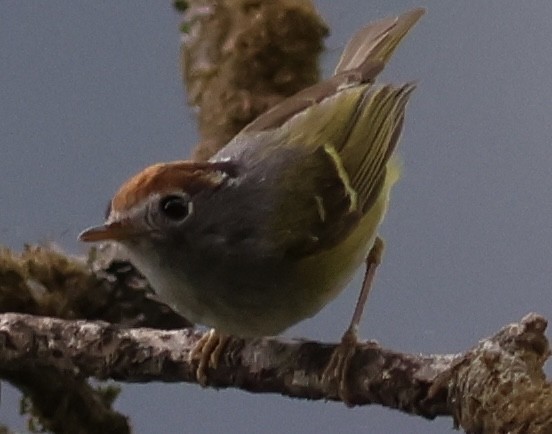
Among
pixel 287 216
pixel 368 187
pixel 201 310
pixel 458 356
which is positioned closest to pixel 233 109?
pixel 368 187

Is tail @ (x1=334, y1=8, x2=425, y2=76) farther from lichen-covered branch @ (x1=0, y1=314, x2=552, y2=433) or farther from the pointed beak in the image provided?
the pointed beak

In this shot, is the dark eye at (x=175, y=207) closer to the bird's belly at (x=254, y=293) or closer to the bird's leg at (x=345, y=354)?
the bird's belly at (x=254, y=293)

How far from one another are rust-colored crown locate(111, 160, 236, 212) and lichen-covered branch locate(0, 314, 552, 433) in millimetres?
322

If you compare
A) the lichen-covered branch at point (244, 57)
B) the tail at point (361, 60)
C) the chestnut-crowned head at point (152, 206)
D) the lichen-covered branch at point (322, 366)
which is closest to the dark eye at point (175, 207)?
the chestnut-crowned head at point (152, 206)

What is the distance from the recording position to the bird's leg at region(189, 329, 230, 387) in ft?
5.87

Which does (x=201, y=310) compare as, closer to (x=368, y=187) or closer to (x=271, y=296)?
(x=271, y=296)

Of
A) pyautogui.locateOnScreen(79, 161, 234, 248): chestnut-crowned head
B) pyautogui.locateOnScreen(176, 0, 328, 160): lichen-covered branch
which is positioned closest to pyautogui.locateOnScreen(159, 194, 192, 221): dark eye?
pyautogui.locateOnScreen(79, 161, 234, 248): chestnut-crowned head

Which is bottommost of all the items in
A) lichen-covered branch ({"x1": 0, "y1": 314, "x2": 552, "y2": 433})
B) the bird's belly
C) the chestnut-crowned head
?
lichen-covered branch ({"x1": 0, "y1": 314, "x2": 552, "y2": 433})

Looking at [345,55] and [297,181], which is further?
[345,55]

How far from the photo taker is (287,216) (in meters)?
1.74

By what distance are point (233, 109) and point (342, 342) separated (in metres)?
0.79

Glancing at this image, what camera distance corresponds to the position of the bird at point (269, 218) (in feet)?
5.09

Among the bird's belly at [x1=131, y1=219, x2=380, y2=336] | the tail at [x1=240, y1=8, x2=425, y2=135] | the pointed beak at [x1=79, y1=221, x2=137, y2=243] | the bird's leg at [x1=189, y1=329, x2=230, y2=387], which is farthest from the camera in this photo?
the tail at [x1=240, y1=8, x2=425, y2=135]

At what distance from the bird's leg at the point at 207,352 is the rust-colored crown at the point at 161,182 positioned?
355 millimetres
